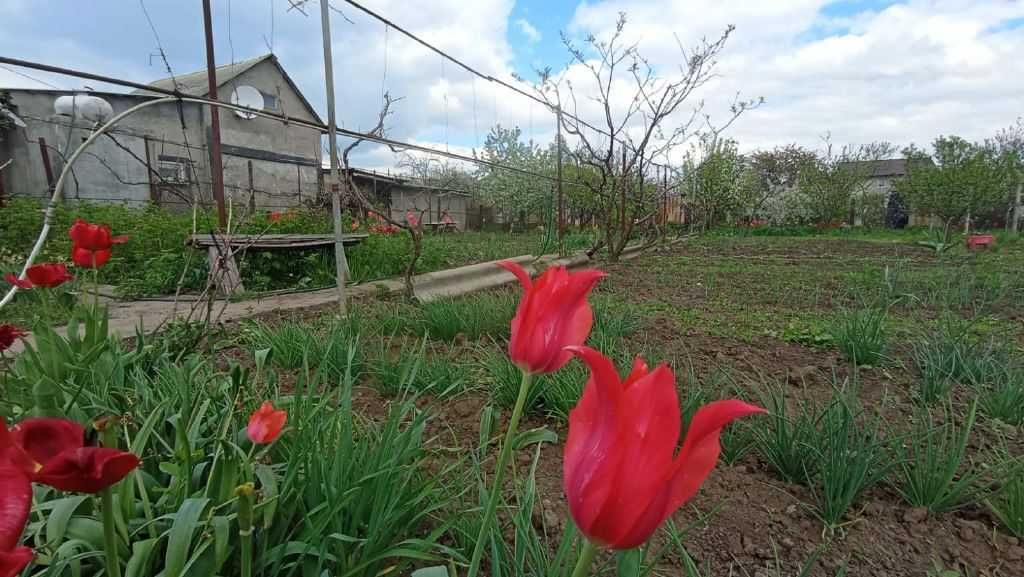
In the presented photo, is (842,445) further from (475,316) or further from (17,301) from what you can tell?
(17,301)

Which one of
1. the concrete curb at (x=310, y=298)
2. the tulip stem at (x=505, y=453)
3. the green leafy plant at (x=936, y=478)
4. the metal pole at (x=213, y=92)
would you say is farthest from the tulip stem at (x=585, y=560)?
the metal pole at (x=213, y=92)

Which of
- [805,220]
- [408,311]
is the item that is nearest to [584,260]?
[408,311]

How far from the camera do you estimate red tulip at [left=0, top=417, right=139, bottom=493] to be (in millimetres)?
323

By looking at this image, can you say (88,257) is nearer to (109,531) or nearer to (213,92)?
(109,531)

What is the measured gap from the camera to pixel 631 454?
Result: 0.39 metres

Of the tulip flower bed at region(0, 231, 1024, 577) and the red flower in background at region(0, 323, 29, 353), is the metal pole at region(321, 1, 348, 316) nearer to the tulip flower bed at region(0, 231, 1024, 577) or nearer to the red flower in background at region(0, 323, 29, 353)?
the tulip flower bed at region(0, 231, 1024, 577)

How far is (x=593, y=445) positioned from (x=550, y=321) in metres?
0.19

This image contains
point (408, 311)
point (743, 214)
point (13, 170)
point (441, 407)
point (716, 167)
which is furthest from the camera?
point (743, 214)

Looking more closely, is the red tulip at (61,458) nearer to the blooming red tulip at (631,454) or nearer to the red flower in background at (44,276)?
the blooming red tulip at (631,454)

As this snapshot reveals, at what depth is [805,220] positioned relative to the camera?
1972 cm

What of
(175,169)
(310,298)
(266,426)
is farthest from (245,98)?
(175,169)

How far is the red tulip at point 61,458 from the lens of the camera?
32 cm

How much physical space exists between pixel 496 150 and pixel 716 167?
9.87 meters

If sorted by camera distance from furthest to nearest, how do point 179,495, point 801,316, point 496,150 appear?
point 496,150 → point 801,316 → point 179,495
